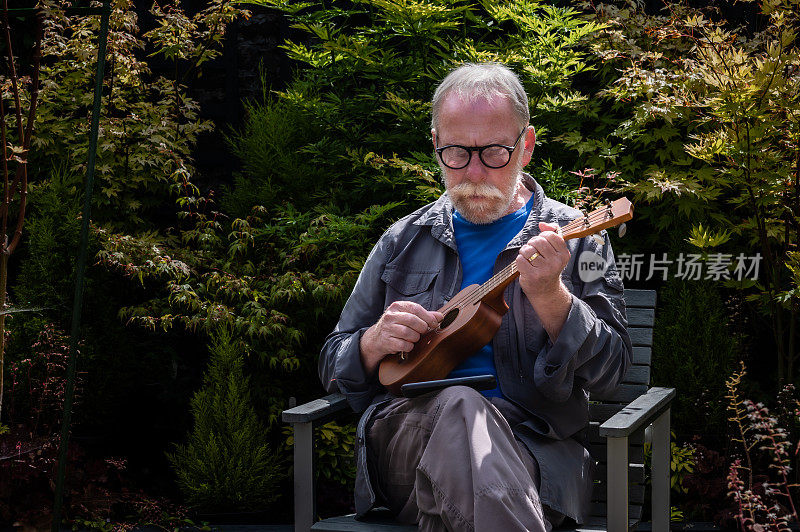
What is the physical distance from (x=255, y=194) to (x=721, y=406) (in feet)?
7.57

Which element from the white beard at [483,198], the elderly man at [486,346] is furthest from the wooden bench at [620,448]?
the white beard at [483,198]

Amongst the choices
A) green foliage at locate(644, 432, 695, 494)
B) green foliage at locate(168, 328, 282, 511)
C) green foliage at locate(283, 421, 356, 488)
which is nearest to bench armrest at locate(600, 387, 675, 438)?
green foliage at locate(644, 432, 695, 494)

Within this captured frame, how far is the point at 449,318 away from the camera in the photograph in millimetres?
2242

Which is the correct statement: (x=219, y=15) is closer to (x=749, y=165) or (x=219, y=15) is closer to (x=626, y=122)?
(x=626, y=122)

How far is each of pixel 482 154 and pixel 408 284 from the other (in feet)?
1.47

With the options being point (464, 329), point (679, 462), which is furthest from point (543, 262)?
point (679, 462)

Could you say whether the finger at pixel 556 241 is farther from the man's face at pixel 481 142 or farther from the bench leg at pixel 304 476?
the bench leg at pixel 304 476

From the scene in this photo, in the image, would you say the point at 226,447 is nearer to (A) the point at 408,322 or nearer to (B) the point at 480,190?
(A) the point at 408,322

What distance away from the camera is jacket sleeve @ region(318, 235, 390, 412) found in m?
2.39

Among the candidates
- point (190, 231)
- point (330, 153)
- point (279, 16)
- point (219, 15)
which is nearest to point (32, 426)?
point (190, 231)

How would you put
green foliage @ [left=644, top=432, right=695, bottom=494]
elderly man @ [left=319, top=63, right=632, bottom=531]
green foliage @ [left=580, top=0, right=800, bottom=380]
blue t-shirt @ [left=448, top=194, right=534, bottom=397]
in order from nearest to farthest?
elderly man @ [left=319, top=63, right=632, bottom=531] → blue t-shirt @ [left=448, top=194, right=534, bottom=397] → green foliage @ [left=580, top=0, right=800, bottom=380] → green foliage @ [left=644, top=432, right=695, bottom=494]

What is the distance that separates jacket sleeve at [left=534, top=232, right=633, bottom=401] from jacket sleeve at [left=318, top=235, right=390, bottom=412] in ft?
1.67

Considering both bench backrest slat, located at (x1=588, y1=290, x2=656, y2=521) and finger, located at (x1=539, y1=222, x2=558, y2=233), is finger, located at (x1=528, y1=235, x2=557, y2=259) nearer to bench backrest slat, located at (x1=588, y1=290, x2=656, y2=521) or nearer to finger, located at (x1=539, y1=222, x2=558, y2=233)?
finger, located at (x1=539, y1=222, x2=558, y2=233)

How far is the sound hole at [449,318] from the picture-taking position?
224cm
